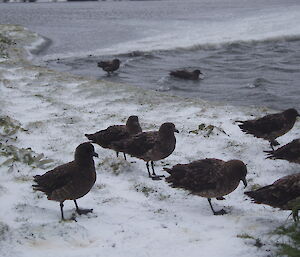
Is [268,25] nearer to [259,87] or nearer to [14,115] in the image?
[259,87]

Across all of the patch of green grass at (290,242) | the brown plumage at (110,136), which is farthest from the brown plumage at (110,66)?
the patch of green grass at (290,242)

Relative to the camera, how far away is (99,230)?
6.08 metres

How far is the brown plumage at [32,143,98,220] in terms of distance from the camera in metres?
6.30

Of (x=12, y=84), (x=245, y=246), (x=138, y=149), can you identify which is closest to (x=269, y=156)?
(x=138, y=149)

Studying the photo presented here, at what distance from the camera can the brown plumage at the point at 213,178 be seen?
21.7ft

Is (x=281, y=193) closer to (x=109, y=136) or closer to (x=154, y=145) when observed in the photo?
(x=154, y=145)

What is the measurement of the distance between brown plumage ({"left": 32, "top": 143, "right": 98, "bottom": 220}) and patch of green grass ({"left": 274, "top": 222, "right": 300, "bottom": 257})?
2.81 meters

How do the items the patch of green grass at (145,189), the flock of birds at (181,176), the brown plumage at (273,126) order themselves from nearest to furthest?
the flock of birds at (181,176) → the patch of green grass at (145,189) → the brown plumage at (273,126)

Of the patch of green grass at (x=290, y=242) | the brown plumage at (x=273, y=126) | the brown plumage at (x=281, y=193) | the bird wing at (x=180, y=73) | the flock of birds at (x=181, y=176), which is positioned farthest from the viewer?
the bird wing at (x=180, y=73)

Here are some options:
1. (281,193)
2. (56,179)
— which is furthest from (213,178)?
(56,179)

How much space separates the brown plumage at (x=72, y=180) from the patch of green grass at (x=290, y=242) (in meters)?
2.81

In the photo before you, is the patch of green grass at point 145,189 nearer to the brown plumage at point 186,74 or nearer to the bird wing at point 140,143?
the bird wing at point 140,143

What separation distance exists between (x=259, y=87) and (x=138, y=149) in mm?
11737

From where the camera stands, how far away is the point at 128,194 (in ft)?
24.0
